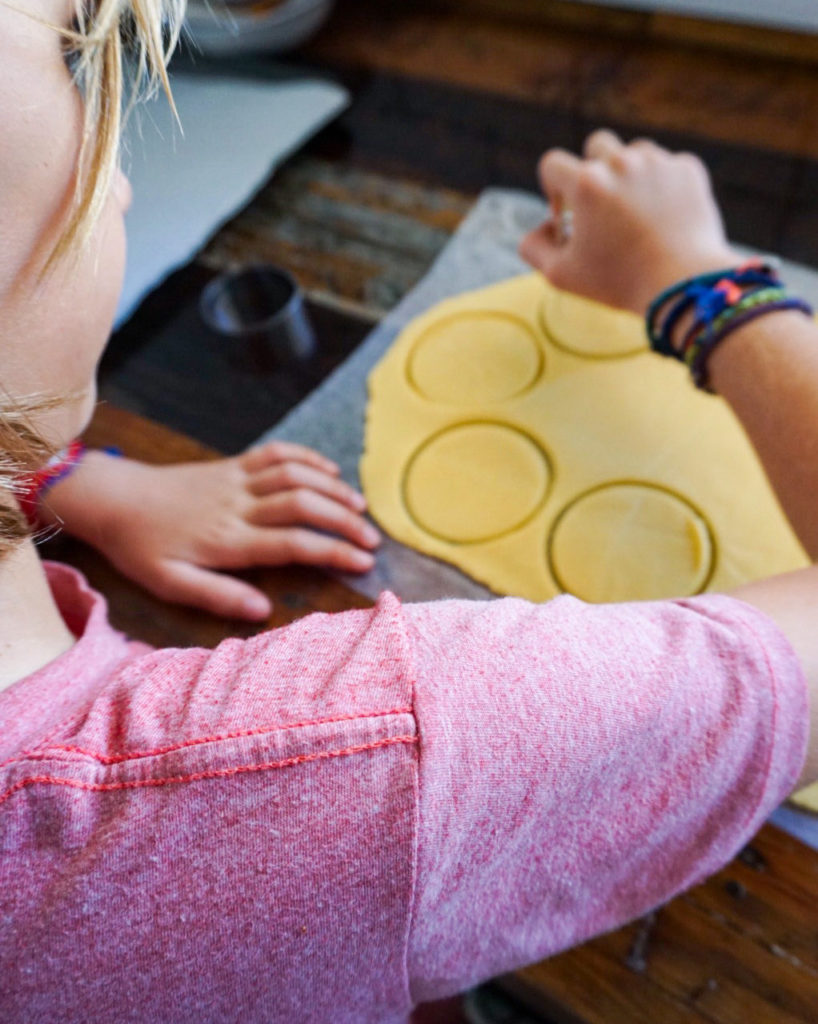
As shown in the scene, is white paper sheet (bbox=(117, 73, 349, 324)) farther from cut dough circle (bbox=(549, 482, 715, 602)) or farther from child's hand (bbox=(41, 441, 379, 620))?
cut dough circle (bbox=(549, 482, 715, 602))

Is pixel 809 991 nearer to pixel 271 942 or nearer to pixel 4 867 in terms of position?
pixel 271 942

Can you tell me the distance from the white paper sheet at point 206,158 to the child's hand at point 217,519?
25 cm

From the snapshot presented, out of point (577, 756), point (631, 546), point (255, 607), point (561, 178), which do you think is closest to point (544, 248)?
point (561, 178)

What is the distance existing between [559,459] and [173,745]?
447 millimetres

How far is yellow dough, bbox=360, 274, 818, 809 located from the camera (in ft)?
2.00

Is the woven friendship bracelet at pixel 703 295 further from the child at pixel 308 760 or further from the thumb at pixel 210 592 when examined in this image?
the thumb at pixel 210 592

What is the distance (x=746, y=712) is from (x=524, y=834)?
0.36ft

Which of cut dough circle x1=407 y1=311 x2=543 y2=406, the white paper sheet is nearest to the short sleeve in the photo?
cut dough circle x1=407 y1=311 x2=543 y2=406

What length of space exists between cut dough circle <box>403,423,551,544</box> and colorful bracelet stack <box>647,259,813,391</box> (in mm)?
150

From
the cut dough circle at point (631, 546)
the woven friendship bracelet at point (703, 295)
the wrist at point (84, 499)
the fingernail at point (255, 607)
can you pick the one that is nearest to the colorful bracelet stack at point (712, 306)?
the woven friendship bracelet at point (703, 295)

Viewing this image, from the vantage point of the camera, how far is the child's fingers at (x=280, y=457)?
686mm

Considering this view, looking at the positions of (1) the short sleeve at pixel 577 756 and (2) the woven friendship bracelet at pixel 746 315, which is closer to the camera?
(1) the short sleeve at pixel 577 756

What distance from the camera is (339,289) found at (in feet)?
2.79

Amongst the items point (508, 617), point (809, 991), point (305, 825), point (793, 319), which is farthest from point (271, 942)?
point (793, 319)
